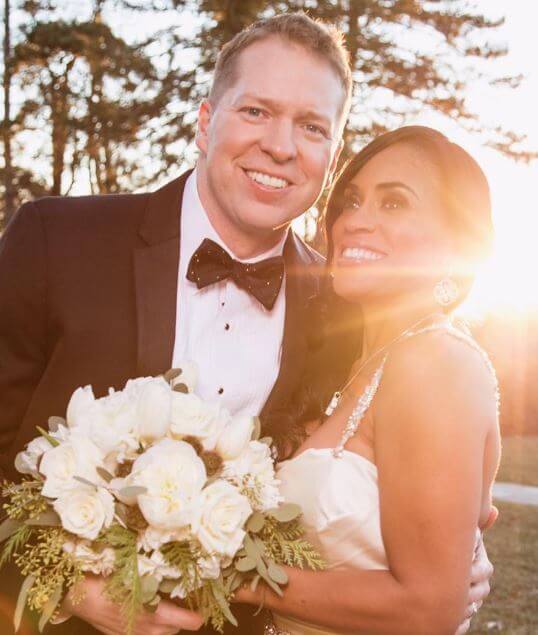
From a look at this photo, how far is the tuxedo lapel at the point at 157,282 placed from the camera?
10.9 feet

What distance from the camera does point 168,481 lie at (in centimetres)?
246

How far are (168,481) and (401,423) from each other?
82 cm

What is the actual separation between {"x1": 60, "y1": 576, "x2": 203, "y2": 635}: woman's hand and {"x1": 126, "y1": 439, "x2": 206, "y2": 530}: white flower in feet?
1.30

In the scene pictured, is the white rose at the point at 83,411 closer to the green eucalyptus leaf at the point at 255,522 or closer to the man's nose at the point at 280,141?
the green eucalyptus leaf at the point at 255,522

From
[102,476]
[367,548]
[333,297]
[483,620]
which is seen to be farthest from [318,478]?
[483,620]

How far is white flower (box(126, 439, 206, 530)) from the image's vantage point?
7.97 feet

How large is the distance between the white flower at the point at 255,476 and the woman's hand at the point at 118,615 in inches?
16.7

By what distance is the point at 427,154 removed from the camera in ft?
10.8

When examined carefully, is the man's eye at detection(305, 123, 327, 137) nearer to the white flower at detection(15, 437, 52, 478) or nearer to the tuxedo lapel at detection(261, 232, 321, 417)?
the tuxedo lapel at detection(261, 232, 321, 417)

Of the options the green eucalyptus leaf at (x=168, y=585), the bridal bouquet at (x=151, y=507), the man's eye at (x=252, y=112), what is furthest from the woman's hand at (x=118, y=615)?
the man's eye at (x=252, y=112)

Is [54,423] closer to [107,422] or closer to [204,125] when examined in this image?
[107,422]

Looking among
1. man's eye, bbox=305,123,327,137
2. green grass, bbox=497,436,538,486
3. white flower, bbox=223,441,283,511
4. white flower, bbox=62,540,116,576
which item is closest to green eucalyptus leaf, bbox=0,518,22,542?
white flower, bbox=62,540,116,576

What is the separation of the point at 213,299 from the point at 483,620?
215 inches

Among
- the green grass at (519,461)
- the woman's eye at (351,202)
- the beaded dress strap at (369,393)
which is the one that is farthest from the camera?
the green grass at (519,461)
